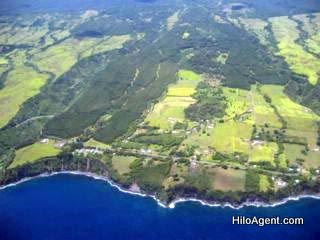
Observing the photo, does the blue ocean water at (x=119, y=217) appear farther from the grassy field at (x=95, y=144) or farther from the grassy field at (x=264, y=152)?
the grassy field at (x=264, y=152)

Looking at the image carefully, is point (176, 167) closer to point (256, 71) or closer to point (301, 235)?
point (301, 235)

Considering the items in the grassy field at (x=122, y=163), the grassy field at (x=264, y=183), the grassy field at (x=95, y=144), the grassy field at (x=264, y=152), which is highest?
the grassy field at (x=264, y=183)

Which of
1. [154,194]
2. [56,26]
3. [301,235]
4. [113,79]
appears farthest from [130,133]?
[56,26]

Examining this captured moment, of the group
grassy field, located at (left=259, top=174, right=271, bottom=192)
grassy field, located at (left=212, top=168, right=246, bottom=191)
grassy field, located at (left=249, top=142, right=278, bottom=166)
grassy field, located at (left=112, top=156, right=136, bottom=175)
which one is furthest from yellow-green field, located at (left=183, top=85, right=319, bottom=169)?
grassy field, located at (left=112, top=156, right=136, bottom=175)

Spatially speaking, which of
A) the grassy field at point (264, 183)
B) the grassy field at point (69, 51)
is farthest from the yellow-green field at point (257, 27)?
the grassy field at point (264, 183)

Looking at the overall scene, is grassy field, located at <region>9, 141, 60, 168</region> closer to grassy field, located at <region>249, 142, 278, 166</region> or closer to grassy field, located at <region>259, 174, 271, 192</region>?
grassy field, located at <region>249, 142, 278, 166</region>

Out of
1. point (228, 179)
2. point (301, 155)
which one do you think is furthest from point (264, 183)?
point (301, 155)
